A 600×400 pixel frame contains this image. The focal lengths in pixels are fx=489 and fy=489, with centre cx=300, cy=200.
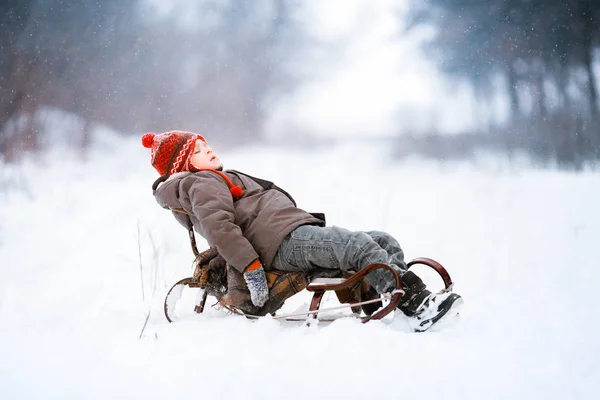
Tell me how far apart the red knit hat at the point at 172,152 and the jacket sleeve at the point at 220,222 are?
0.83 ft

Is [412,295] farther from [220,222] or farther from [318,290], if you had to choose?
[220,222]

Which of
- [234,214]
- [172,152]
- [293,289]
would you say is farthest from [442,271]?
[172,152]

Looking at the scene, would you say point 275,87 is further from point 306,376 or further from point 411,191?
point 306,376

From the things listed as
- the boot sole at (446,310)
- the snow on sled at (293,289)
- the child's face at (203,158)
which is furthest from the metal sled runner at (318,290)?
the child's face at (203,158)

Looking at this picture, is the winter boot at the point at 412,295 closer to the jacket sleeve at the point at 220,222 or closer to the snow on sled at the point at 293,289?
the snow on sled at the point at 293,289

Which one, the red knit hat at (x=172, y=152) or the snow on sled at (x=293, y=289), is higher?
the red knit hat at (x=172, y=152)

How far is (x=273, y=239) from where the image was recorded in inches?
71.4

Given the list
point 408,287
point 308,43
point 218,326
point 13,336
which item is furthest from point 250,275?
point 308,43

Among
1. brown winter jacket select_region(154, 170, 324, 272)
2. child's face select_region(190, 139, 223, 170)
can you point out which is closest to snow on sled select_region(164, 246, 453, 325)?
brown winter jacket select_region(154, 170, 324, 272)

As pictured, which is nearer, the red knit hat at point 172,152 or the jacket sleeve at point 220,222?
the jacket sleeve at point 220,222

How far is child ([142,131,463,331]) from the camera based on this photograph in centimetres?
162

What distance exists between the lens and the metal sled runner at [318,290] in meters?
1.59

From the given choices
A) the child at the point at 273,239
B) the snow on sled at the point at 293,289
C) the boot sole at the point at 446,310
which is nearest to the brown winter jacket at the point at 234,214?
the child at the point at 273,239

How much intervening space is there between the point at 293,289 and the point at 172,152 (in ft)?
2.62
